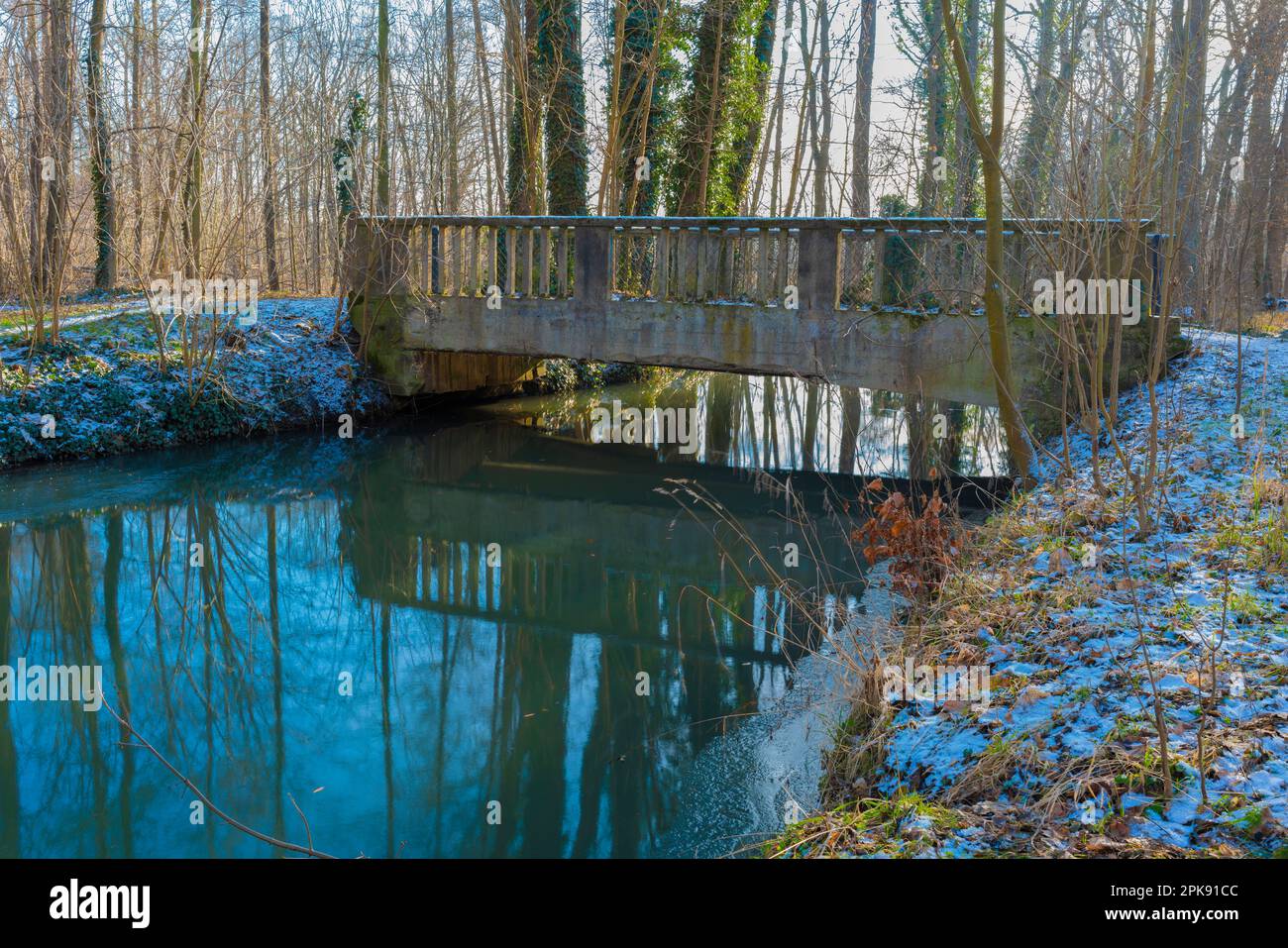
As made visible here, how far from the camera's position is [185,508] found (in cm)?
1089

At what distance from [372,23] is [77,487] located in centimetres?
1994

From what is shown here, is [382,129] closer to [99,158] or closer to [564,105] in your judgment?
[564,105]

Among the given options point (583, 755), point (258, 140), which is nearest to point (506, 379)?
point (258, 140)

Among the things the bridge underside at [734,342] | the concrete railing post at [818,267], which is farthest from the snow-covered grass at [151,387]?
the concrete railing post at [818,267]

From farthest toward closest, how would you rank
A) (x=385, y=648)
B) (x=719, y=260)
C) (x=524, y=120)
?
(x=524, y=120)
(x=719, y=260)
(x=385, y=648)

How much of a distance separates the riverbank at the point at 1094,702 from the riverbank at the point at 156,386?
10032 mm

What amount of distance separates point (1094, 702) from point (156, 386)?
39.8 feet

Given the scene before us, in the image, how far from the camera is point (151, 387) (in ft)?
44.0

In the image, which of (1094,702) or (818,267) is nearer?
(1094,702)

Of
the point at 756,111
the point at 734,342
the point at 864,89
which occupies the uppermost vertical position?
the point at 864,89

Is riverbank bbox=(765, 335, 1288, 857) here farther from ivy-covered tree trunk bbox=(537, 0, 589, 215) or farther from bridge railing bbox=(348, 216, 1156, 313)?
ivy-covered tree trunk bbox=(537, 0, 589, 215)

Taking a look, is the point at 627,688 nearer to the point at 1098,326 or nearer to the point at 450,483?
the point at 1098,326

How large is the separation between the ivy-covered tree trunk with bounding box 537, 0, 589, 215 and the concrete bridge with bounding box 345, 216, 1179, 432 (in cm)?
229

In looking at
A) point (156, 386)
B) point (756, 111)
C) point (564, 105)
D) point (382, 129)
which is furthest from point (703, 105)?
point (156, 386)
